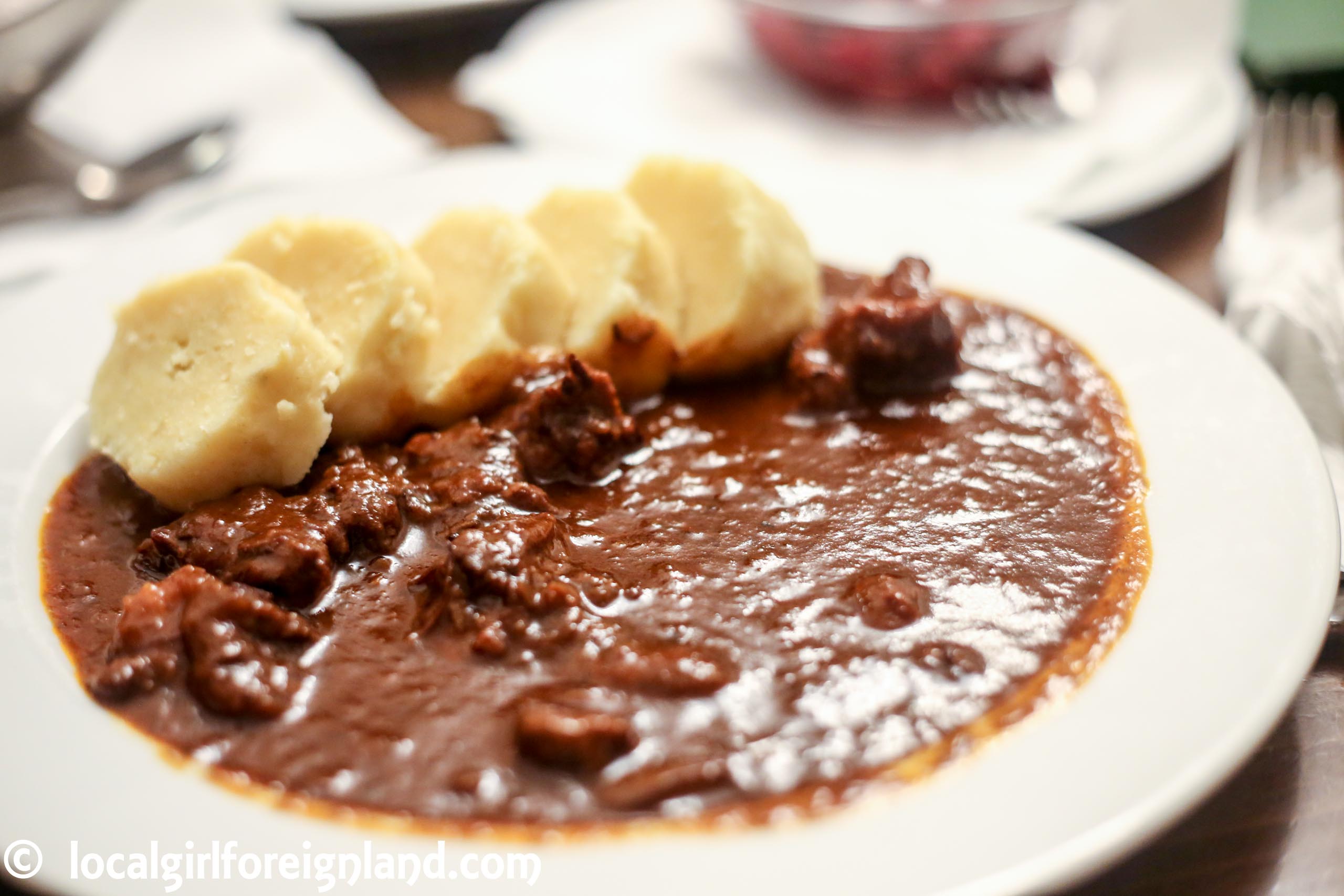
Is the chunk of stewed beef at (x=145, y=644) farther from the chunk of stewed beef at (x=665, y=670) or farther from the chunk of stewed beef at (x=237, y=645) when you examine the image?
the chunk of stewed beef at (x=665, y=670)

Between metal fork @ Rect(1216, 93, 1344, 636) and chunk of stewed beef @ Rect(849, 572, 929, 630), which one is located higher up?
metal fork @ Rect(1216, 93, 1344, 636)

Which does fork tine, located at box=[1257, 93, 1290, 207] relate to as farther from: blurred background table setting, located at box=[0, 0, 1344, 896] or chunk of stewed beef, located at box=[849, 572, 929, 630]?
chunk of stewed beef, located at box=[849, 572, 929, 630]

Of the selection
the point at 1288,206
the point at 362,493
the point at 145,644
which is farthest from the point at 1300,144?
the point at 145,644

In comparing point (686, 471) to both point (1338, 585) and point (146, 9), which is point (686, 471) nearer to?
point (1338, 585)

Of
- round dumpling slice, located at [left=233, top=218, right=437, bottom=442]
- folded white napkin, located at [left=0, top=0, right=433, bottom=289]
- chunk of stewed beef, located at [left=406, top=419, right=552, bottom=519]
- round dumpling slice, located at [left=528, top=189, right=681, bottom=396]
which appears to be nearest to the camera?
chunk of stewed beef, located at [left=406, top=419, right=552, bottom=519]

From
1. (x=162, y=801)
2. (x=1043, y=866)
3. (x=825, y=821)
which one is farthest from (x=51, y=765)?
(x=1043, y=866)

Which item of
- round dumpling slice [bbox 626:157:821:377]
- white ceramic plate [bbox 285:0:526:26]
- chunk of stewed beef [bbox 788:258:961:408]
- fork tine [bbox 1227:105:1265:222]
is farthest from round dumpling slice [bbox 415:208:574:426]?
white ceramic plate [bbox 285:0:526:26]
